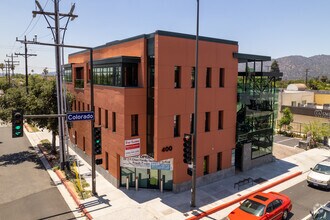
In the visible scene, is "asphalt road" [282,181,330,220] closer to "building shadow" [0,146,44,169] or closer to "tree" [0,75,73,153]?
"tree" [0,75,73,153]

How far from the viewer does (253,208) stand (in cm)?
1452

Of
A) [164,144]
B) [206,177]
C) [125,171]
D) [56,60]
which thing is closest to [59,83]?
[56,60]

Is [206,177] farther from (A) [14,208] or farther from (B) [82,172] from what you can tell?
(A) [14,208]

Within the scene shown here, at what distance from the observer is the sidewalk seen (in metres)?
15.9

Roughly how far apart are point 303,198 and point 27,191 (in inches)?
792

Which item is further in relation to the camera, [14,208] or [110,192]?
[110,192]

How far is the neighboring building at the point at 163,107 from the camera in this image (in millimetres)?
17703

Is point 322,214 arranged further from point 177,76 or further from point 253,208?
point 177,76

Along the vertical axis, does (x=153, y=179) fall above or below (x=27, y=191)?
above

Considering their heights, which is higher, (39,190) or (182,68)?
(182,68)

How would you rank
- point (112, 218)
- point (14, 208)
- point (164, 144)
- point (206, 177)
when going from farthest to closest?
point (206, 177), point (164, 144), point (14, 208), point (112, 218)

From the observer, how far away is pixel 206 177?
20578mm

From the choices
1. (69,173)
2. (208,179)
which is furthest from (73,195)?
(208,179)

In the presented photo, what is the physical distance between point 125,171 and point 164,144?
13.3ft
